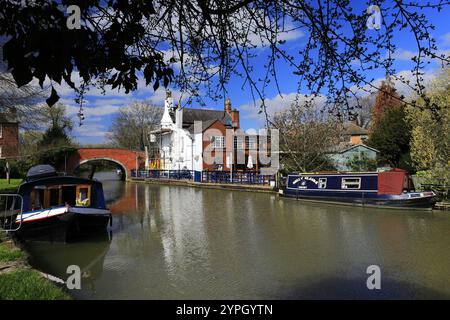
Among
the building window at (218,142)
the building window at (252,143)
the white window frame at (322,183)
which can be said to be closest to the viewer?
the white window frame at (322,183)

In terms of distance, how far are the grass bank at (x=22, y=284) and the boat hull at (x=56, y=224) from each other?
3.79m

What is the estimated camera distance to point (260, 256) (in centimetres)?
1066

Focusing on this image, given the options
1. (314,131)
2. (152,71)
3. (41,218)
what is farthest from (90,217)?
(314,131)

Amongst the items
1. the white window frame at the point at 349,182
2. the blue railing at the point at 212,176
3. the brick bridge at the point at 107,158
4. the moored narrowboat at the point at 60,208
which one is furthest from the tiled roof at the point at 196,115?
the moored narrowboat at the point at 60,208

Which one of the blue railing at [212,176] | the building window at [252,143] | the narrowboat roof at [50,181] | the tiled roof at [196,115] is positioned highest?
the tiled roof at [196,115]

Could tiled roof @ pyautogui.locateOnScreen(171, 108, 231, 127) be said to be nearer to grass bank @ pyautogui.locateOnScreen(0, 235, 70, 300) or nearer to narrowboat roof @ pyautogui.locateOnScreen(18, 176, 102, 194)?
narrowboat roof @ pyautogui.locateOnScreen(18, 176, 102, 194)

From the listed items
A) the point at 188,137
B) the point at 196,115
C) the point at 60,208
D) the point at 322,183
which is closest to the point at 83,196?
the point at 60,208

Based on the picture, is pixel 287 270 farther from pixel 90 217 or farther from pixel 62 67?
pixel 62 67

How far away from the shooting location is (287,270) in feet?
30.5

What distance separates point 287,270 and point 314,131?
66.6 feet

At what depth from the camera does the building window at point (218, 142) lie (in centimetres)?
4069

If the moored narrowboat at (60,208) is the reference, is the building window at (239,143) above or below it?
above

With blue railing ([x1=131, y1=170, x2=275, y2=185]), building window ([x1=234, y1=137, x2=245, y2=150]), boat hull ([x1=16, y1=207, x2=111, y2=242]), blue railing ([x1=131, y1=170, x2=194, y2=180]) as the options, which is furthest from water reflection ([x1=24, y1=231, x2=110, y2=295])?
building window ([x1=234, y1=137, x2=245, y2=150])

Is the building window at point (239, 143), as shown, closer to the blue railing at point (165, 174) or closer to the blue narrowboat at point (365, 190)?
the blue railing at point (165, 174)
